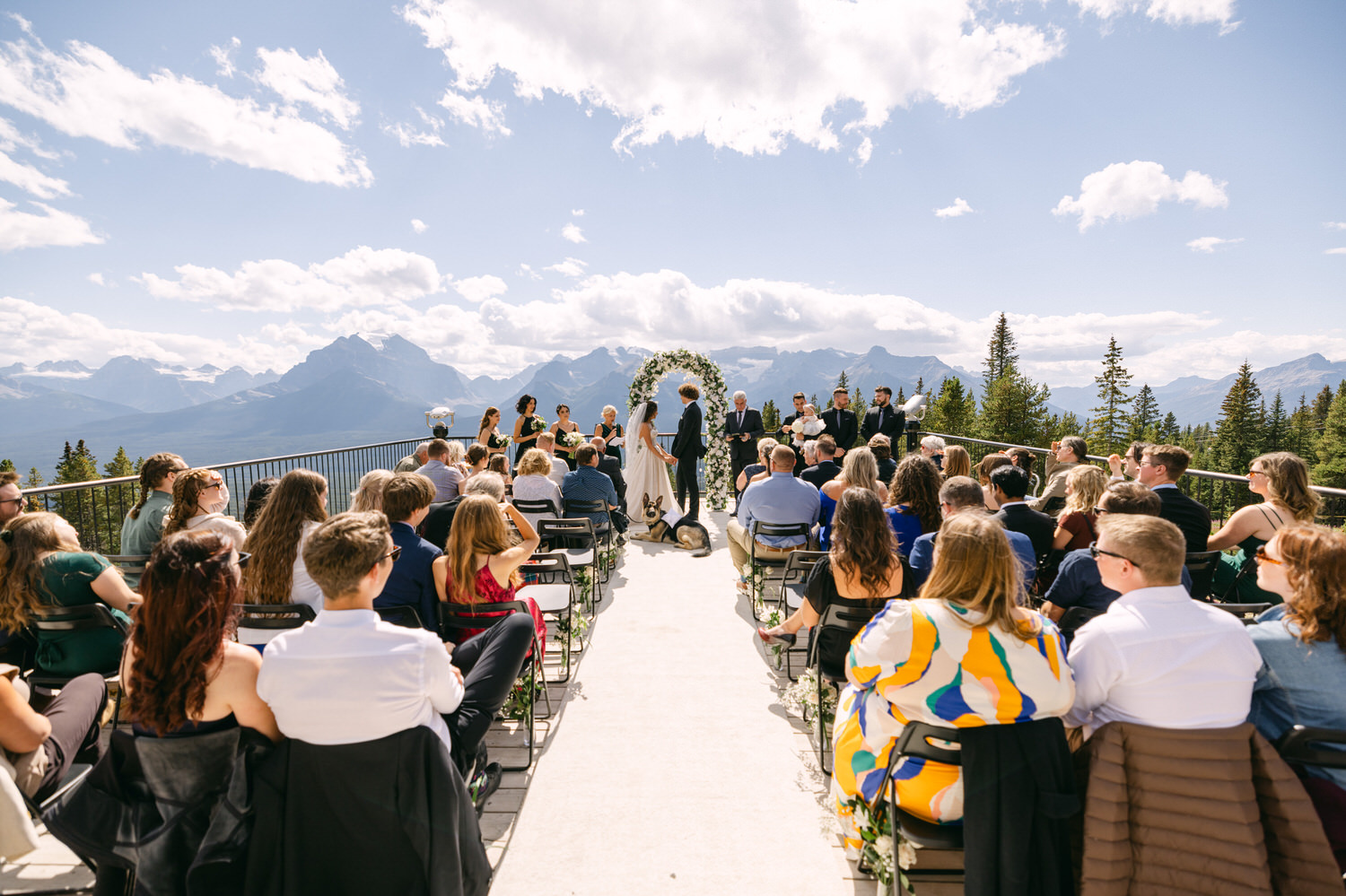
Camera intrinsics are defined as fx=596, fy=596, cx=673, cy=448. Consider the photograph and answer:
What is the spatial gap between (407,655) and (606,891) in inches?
53.3

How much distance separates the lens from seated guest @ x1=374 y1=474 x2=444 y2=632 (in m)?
2.99

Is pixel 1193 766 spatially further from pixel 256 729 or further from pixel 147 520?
pixel 147 520

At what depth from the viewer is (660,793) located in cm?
289

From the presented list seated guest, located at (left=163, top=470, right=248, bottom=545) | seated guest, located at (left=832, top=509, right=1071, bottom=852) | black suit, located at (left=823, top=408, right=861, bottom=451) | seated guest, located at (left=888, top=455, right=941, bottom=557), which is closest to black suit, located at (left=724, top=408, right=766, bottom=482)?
black suit, located at (left=823, top=408, right=861, bottom=451)

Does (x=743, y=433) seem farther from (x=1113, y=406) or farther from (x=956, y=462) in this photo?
(x=1113, y=406)

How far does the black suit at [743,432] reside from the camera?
945cm

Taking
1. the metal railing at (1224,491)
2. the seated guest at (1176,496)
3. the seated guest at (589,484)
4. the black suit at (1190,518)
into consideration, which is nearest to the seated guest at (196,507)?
the seated guest at (589,484)

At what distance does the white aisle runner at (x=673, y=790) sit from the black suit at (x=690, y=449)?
13.7 ft

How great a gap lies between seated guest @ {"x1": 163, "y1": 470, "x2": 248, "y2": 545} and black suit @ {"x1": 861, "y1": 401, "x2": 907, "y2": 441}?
760 cm

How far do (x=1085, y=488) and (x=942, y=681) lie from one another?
256 cm

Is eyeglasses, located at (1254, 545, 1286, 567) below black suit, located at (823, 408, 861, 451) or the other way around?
below

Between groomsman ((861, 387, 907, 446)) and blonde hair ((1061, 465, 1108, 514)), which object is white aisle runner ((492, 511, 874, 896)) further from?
groomsman ((861, 387, 907, 446))

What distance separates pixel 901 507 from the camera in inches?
153

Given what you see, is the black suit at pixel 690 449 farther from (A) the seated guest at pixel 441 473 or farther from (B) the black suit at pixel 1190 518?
(B) the black suit at pixel 1190 518
